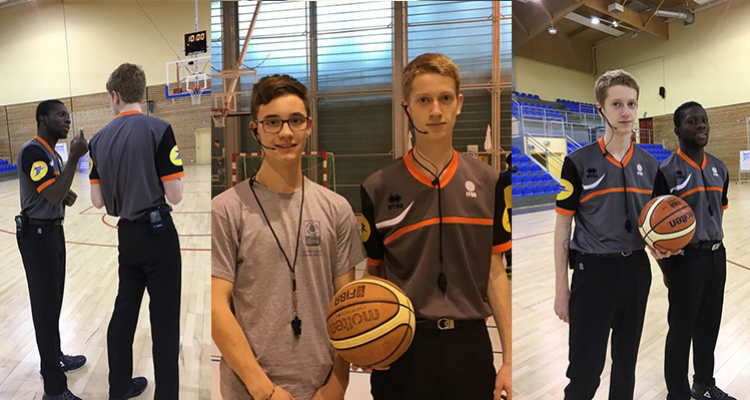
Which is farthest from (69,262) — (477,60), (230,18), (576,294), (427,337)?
(576,294)

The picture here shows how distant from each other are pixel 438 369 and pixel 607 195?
1.07m

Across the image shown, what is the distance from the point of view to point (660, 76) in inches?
76.7

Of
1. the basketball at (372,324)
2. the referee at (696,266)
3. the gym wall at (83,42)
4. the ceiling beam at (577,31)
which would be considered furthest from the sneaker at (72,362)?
the ceiling beam at (577,31)

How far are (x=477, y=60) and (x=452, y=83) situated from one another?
0.99 feet

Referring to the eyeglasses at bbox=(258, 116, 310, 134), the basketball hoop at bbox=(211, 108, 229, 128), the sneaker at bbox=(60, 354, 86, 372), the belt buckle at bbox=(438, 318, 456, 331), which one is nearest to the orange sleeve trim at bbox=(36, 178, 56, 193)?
the sneaker at bbox=(60, 354, 86, 372)

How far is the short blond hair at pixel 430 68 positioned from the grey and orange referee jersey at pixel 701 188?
1328 mm

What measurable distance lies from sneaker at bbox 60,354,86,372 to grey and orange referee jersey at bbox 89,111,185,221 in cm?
76

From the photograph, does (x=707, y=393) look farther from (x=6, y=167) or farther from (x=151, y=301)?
(x=6, y=167)

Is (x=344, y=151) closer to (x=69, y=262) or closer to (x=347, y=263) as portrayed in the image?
(x=347, y=263)

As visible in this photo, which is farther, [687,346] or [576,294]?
[687,346]

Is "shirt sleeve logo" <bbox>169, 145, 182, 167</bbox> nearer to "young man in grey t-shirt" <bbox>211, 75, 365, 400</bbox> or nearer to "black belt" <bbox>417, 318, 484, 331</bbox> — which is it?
"young man in grey t-shirt" <bbox>211, 75, 365, 400</bbox>

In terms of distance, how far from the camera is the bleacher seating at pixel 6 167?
169 cm

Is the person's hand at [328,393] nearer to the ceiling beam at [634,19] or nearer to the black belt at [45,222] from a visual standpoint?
the black belt at [45,222]

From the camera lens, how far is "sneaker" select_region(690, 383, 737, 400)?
6.36 ft
